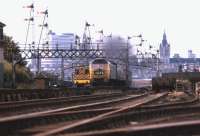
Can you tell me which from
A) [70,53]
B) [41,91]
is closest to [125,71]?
[70,53]

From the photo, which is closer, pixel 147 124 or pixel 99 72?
pixel 147 124

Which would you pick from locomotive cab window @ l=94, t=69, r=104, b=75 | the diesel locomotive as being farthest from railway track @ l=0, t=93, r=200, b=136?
locomotive cab window @ l=94, t=69, r=104, b=75

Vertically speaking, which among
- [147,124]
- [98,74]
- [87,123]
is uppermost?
[98,74]

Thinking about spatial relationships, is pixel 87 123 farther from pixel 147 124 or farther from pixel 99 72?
pixel 99 72

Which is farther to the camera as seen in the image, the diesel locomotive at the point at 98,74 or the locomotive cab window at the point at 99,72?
the locomotive cab window at the point at 99,72

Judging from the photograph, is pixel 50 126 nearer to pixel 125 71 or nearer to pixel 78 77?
pixel 78 77

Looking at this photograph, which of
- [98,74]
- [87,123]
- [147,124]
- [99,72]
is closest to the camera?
→ [87,123]

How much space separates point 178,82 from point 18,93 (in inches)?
1122

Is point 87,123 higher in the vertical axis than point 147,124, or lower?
higher

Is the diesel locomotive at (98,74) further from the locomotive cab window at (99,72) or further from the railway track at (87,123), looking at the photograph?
the railway track at (87,123)

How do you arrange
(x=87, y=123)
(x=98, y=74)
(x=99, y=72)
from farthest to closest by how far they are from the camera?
1. (x=98, y=74)
2. (x=99, y=72)
3. (x=87, y=123)

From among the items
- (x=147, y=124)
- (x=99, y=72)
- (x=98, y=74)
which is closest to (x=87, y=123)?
(x=147, y=124)

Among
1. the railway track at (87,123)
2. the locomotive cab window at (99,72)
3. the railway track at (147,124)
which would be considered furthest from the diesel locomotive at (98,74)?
the railway track at (87,123)

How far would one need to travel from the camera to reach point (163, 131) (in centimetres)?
1119
